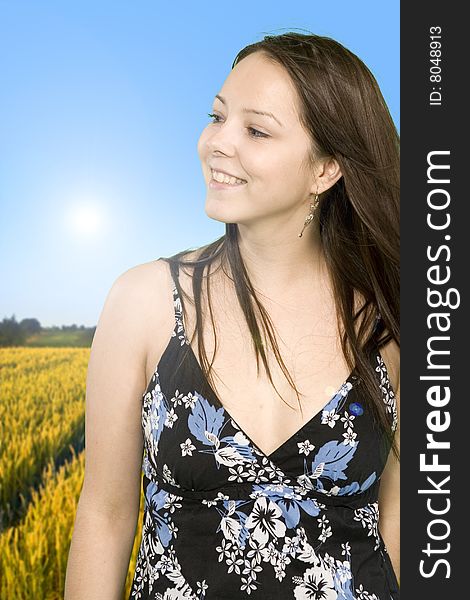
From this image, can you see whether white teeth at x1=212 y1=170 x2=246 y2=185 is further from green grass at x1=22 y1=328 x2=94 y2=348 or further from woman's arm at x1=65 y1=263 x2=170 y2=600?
green grass at x1=22 y1=328 x2=94 y2=348

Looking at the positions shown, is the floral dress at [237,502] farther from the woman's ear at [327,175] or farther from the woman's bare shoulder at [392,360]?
the woman's ear at [327,175]

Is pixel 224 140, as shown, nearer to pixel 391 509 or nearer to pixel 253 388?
pixel 253 388

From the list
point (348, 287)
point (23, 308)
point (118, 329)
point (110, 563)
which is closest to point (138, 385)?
point (118, 329)

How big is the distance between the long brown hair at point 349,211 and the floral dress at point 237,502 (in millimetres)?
64

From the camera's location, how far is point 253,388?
114cm

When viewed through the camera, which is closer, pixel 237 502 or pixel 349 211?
pixel 237 502

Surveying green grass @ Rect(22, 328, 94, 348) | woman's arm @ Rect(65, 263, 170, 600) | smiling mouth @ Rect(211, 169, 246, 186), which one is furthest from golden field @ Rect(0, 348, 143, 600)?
smiling mouth @ Rect(211, 169, 246, 186)

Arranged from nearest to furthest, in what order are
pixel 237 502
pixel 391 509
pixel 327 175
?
1. pixel 237 502
2. pixel 327 175
3. pixel 391 509

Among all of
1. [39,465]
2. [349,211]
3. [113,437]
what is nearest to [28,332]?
[39,465]

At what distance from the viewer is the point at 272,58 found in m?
1.10

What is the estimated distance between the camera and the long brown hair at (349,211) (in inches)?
43.4

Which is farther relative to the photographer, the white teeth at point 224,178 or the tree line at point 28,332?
the tree line at point 28,332

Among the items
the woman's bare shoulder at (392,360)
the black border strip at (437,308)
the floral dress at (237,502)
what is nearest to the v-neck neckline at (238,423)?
the floral dress at (237,502)

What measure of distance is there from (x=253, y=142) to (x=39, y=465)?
963mm
